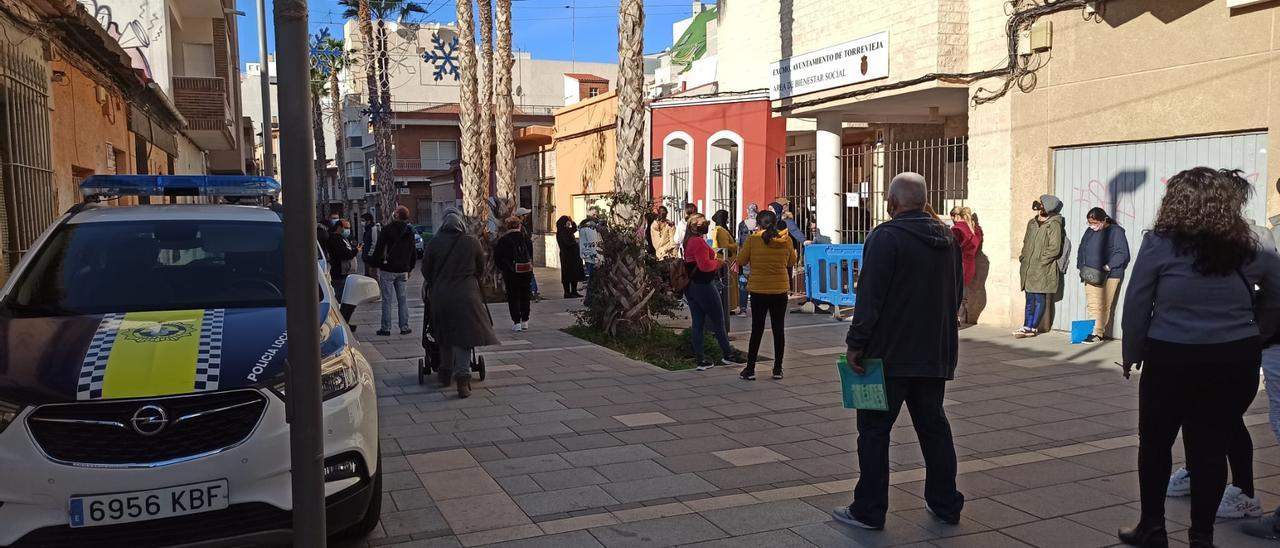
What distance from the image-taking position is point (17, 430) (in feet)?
12.0

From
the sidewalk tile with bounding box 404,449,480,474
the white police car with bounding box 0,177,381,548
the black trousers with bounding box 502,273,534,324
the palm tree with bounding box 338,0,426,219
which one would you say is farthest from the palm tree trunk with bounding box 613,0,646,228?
the palm tree with bounding box 338,0,426,219

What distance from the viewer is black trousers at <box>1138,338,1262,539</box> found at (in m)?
4.12

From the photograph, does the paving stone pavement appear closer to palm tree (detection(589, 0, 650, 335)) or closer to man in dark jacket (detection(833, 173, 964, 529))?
man in dark jacket (detection(833, 173, 964, 529))

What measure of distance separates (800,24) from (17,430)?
1410cm

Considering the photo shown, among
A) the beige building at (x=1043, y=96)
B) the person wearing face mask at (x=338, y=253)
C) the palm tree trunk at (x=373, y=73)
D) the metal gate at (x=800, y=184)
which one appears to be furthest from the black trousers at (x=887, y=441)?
the palm tree trunk at (x=373, y=73)

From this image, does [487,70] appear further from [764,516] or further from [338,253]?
[764,516]

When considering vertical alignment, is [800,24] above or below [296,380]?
above

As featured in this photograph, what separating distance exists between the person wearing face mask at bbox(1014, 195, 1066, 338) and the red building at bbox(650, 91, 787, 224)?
6253 mm

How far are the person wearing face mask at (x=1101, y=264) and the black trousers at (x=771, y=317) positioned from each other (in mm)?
4077

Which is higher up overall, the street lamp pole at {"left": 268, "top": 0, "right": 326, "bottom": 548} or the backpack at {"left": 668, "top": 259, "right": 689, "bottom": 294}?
the street lamp pole at {"left": 268, "top": 0, "right": 326, "bottom": 548}

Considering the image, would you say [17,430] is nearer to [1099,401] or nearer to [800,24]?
[1099,401]

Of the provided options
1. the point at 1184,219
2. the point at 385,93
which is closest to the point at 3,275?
the point at 1184,219

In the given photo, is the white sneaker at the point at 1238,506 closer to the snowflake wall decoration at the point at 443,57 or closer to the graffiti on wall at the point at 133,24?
the graffiti on wall at the point at 133,24

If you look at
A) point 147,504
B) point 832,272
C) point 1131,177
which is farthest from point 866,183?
point 147,504
